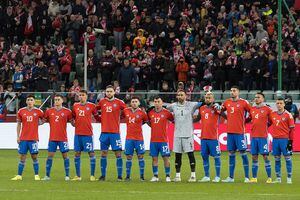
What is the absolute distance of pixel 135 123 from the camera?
27859 millimetres

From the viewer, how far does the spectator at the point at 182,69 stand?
141 feet

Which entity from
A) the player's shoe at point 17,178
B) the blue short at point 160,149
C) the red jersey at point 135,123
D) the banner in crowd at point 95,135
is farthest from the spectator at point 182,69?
the player's shoe at point 17,178

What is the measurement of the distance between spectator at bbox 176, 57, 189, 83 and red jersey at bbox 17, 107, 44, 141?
15.5m

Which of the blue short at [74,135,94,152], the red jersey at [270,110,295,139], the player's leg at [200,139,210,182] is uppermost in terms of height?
the red jersey at [270,110,295,139]

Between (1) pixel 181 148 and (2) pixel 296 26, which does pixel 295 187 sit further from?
(2) pixel 296 26

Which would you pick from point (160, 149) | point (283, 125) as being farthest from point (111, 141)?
point (283, 125)

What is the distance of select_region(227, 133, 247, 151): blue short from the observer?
27531 mm

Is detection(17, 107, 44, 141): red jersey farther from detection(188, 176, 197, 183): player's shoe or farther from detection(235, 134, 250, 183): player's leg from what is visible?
detection(235, 134, 250, 183): player's leg

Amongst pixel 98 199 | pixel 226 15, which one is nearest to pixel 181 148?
pixel 98 199

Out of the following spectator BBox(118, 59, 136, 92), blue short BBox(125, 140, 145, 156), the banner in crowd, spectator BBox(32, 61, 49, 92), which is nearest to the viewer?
blue short BBox(125, 140, 145, 156)

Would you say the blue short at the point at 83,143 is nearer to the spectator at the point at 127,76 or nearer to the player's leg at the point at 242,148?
the player's leg at the point at 242,148

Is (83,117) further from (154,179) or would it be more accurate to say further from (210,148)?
(210,148)

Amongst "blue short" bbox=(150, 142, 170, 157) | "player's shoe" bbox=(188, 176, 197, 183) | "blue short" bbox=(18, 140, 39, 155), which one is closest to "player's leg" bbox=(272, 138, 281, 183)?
"player's shoe" bbox=(188, 176, 197, 183)

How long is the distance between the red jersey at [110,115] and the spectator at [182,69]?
1519cm
